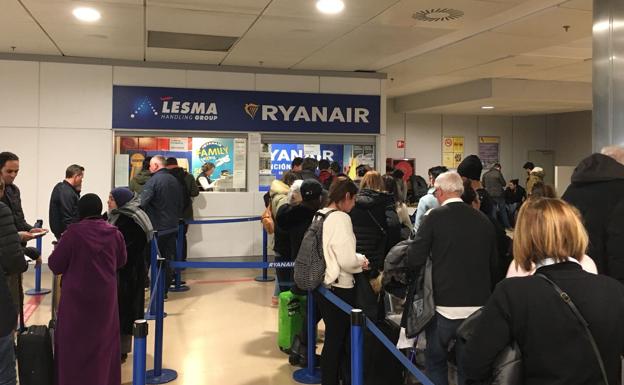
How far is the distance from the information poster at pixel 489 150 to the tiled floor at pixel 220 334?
966 centimetres

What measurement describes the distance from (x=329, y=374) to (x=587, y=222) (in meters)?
1.72

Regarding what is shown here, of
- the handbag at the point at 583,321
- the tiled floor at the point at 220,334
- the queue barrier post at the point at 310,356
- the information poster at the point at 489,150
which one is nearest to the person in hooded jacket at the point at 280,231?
the tiled floor at the point at 220,334

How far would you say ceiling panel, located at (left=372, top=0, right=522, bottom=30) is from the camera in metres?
5.23

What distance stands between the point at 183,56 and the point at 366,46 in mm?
2550

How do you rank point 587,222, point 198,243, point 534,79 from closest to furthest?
point 587,222
point 198,243
point 534,79

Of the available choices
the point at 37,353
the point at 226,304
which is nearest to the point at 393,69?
the point at 226,304

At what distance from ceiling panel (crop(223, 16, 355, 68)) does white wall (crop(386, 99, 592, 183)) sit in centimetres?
679

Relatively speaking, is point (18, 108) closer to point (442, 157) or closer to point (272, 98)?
point (272, 98)

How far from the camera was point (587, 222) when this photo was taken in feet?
9.23

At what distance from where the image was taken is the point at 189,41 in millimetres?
6809

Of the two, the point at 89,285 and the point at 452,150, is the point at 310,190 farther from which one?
the point at 452,150

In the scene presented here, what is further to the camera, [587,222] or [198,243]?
[198,243]

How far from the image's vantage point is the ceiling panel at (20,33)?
555cm

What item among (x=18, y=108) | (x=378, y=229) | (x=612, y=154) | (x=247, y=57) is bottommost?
(x=378, y=229)
